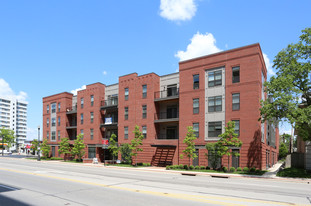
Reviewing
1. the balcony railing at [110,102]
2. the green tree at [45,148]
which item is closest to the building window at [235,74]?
the balcony railing at [110,102]

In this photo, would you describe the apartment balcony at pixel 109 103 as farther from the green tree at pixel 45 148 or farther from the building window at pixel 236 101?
the building window at pixel 236 101

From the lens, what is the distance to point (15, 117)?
575 feet

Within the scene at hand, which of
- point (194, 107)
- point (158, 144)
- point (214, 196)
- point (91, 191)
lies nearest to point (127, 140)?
point (158, 144)

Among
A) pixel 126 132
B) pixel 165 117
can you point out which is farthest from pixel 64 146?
pixel 165 117

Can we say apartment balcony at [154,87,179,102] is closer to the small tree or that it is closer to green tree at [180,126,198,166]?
green tree at [180,126,198,166]

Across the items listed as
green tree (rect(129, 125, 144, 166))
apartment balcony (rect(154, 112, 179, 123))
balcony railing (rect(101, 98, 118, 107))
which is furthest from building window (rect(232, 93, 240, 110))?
balcony railing (rect(101, 98, 118, 107))

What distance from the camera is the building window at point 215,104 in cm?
2902

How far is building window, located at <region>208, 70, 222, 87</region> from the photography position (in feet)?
96.7

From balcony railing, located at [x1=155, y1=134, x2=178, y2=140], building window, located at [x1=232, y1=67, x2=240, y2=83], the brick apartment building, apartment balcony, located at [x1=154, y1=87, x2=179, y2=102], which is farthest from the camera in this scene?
balcony railing, located at [x1=155, y1=134, x2=178, y2=140]

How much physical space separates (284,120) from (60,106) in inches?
1715

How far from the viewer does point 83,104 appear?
46.1m

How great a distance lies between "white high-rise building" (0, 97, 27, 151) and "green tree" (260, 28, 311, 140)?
563 ft

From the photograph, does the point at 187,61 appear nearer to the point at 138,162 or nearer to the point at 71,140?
the point at 138,162

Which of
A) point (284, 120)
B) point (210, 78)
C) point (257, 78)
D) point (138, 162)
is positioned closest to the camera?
point (284, 120)
